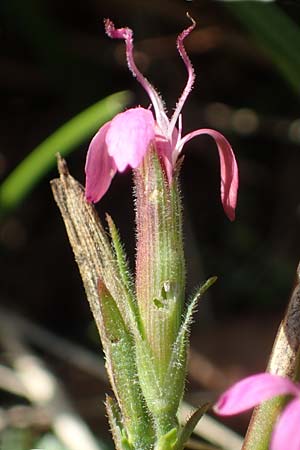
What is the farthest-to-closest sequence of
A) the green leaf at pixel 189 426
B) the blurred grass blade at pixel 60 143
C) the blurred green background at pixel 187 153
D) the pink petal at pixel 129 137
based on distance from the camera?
the blurred green background at pixel 187 153 → the blurred grass blade at pixel 60 143 → the green leaf at pixel 189 426 → the pink petal at pixel 129 137

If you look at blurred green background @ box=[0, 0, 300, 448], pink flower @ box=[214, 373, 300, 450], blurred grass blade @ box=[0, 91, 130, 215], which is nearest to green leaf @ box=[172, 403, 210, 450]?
pink flower @ box=[214, 373, 300, 450]

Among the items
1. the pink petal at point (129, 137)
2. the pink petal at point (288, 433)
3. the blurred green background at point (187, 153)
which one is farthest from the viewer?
the blurred green background at point (187, 153)

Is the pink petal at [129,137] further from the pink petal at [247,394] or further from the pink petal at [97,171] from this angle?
the pink petal at [247,394]

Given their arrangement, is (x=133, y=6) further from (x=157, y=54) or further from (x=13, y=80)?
(x=13, y=80)

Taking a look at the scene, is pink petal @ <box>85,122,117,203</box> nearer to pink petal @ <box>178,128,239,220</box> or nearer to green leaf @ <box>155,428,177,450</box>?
pink petal @ <box>178,128,239,220</box>

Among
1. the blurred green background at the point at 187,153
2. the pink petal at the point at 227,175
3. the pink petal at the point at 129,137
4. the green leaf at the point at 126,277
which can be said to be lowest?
the blurred green background at the point at 187,153

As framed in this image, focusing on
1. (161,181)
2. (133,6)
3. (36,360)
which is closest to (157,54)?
(133,6)

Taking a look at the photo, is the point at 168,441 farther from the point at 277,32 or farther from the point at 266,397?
the point at 277,32

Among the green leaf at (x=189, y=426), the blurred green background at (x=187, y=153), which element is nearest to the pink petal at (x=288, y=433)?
the green leaf at (x=189, y=426)
